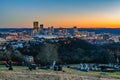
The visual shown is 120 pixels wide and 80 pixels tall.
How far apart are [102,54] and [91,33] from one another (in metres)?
63.1

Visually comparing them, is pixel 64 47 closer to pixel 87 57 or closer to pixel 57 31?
pixel 87 57

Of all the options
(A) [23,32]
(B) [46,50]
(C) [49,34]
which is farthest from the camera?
(C) [49,34]

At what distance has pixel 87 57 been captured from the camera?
177 ft

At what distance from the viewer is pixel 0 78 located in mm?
14406

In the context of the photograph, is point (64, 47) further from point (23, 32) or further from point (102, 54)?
point (23, 32)

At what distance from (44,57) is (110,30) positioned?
6022 cm

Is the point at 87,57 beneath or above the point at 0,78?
beneath

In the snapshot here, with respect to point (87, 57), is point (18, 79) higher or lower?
higher

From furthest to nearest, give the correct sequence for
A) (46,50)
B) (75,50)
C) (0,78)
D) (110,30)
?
(110,30), (75,50), (46,50), (0,78)

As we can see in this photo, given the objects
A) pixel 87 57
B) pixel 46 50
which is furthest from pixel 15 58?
pixel 87 57

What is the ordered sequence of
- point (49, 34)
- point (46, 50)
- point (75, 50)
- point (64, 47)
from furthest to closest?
point (49, 34)
point (64, 47)
point (75, 50)
point (46, 50)

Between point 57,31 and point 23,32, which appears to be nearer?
point 23,32

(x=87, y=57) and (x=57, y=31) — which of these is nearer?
(x=87, y=57)

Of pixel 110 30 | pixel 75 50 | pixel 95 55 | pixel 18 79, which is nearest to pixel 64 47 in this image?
pixel 75 50
